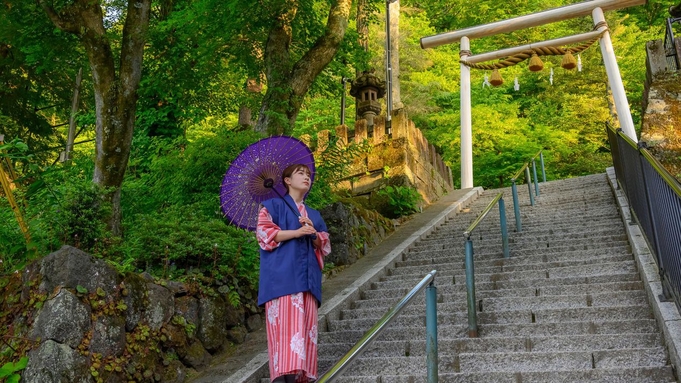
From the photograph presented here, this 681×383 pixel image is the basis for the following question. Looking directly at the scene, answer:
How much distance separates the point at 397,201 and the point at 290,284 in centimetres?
809

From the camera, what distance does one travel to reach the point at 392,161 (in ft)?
43.6

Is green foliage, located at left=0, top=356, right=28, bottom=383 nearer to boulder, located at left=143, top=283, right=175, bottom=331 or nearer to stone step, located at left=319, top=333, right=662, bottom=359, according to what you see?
boulder, located at left=143, top=283, right=175, bottom=331

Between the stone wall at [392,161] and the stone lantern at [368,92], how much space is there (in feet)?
5.16

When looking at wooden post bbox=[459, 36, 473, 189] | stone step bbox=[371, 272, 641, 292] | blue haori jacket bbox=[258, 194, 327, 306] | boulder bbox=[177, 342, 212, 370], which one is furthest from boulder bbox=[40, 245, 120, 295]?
wooden post bbox=[459, 36, 473, 189]

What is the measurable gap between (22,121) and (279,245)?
10.9 meters

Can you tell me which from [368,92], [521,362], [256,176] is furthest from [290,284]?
[368,92]

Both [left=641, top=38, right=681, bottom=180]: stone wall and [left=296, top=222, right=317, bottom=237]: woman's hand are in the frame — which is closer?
[left=296, top=222, right=317, bottom=237]: woman's hand

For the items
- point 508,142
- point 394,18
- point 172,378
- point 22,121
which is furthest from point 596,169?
point 172,378

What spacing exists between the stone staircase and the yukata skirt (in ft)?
2.25

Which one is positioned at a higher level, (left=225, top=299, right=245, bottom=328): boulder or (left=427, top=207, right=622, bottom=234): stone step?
(left=427, top=207, right=622, bottom=234): stone step

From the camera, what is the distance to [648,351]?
3.98m

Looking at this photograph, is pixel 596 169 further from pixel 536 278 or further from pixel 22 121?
pixel 22 121

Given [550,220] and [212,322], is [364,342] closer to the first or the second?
[212,322]

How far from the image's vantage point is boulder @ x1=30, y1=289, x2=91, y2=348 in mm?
4340
